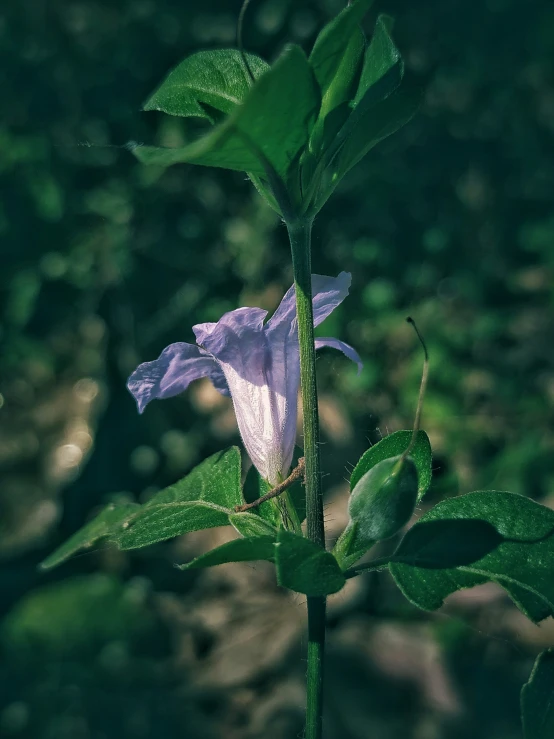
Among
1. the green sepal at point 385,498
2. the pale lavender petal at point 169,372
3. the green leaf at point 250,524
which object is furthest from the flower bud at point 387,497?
the pale lavender petal at point 169,372

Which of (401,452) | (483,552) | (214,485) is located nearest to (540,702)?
(483,552)

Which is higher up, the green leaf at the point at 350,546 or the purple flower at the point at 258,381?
the purple flower at the point at 258,381

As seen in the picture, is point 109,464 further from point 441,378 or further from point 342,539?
point 342,539

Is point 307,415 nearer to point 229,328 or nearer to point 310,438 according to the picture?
point 310,438

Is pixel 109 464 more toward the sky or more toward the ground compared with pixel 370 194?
more toward the ground

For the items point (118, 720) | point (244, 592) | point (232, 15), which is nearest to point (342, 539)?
point (118, 720)

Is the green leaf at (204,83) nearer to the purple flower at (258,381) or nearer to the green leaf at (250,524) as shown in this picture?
the purple flower at (258,381)
